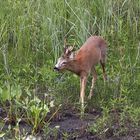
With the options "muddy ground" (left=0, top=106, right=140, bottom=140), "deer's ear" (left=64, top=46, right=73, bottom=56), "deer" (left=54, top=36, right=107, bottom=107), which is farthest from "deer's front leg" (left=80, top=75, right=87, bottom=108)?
"deer's ear" (left=64, top=46, right=73, bottom=56)

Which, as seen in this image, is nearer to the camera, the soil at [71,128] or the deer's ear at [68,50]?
the soil at [71,128]

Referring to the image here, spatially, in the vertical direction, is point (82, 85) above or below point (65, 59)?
below

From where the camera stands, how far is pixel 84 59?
19.6 feet

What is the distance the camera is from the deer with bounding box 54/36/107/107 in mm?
→ 5617

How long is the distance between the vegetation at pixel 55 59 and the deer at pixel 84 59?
0.47 feet

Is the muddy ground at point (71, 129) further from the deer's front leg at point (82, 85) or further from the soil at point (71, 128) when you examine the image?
→ the deer's front leg at point (82, 85)

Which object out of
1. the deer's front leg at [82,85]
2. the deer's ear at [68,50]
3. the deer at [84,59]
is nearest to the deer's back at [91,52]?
the deer at [84,59]

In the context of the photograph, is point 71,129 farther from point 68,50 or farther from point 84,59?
point 84,59

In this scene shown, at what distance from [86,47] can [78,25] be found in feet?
3.03

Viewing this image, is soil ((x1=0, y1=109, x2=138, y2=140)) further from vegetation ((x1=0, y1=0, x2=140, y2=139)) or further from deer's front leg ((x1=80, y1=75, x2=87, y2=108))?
deer's front leg ((x1=80, y1=75, x2=87, y2=108))

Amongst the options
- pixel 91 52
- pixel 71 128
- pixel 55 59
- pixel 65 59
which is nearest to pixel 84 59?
pixel 91 52

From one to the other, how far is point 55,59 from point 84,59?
2.17 feet

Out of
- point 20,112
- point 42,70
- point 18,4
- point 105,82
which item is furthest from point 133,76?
point 18,4

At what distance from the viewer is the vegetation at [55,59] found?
5.10 metres
